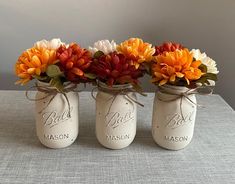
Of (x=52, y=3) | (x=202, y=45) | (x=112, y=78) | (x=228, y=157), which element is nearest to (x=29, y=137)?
(x=112, y=78)

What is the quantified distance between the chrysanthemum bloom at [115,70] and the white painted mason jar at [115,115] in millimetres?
27

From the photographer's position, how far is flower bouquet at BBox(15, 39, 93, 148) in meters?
0.66

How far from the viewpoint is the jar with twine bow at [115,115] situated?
70 centimetres

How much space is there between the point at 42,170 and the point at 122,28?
29.7 inches

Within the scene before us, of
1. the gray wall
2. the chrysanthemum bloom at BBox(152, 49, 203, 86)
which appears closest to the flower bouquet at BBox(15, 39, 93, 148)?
the chrysanthemum bloom at BBox(152, 49, 203, 86)

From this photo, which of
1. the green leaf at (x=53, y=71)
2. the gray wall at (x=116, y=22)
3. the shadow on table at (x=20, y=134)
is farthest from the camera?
the gray wall at (x=116, y=22)

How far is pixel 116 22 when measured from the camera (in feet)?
4.11

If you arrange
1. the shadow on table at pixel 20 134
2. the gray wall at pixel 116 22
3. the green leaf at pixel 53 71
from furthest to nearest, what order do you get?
the gray wall at pixel 116 22
the shadow on table at pixel 20 134
the green leaf at pixel 53 71

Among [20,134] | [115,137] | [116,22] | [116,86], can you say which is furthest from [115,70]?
[116,22]

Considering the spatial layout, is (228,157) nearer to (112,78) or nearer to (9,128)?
(112,78)

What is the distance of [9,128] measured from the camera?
0.83 meters

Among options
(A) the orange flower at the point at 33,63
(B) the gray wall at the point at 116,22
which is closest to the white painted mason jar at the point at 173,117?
(A) the orange flower at the point at 33,63

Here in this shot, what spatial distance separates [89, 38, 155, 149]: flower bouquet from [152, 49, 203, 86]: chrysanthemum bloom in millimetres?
55

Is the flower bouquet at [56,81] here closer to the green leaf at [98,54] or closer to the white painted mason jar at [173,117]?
the green leaf at [98,54]
